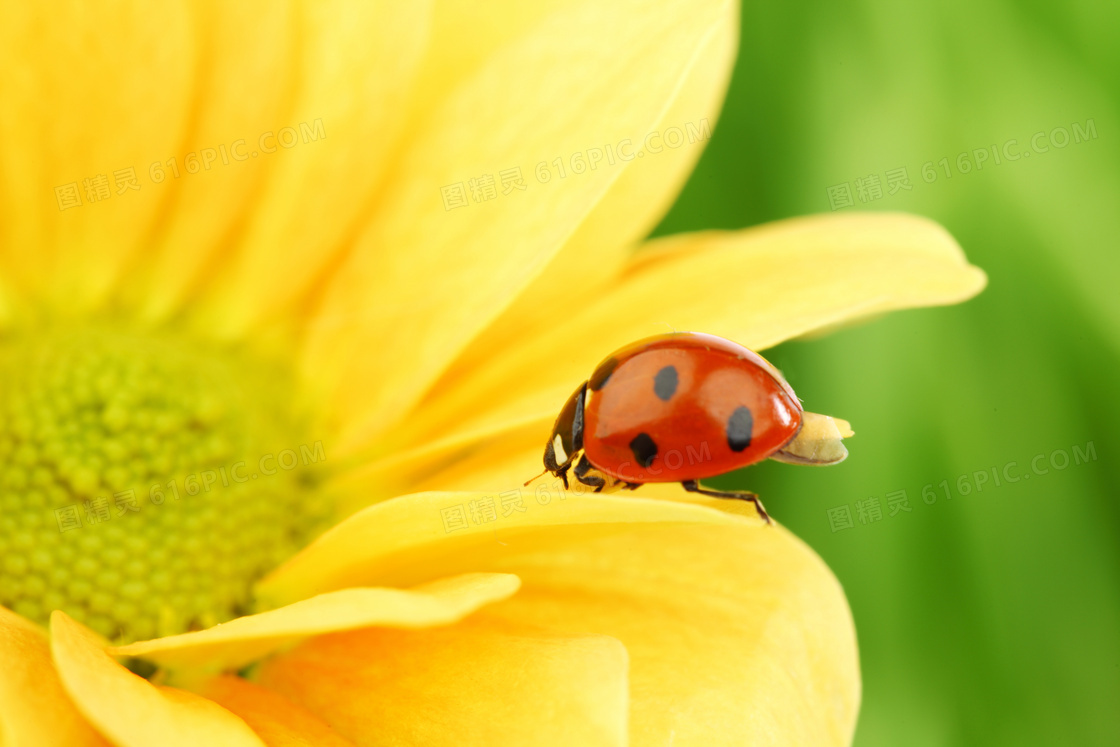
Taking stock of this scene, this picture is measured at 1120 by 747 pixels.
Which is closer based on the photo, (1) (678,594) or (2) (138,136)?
(1) (678,594)

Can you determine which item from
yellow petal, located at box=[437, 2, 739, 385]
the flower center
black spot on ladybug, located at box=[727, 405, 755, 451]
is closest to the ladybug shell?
black spot on ladybug, located at box=[727, 405, 755, 451]

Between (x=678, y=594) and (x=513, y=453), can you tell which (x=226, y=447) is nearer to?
(x=513, y=453)

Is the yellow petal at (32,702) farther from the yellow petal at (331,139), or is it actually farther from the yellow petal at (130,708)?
the yellow petal at (331,139)

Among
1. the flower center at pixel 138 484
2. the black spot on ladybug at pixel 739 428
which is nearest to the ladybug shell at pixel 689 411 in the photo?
the black spot on ladybug at pixel 739 428

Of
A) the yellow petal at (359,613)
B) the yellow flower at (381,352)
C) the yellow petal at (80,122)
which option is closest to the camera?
the yellow petal at (359,613)

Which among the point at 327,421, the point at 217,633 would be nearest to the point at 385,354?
the point at 327,421
